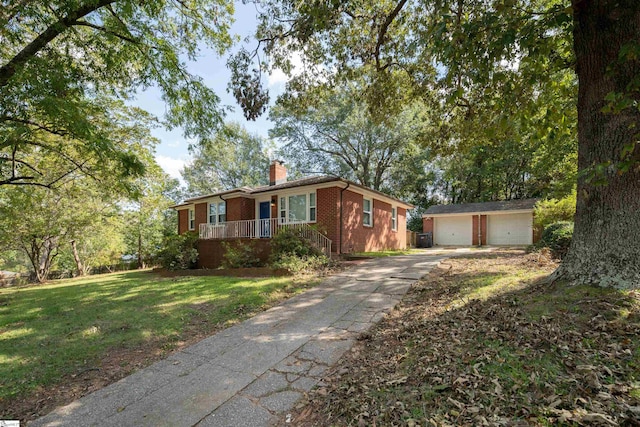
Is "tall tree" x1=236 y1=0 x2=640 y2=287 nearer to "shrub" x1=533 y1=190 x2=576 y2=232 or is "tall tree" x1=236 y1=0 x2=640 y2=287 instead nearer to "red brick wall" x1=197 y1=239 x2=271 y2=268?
"shrub" x1=533 y1=190 x2=576 y2=232

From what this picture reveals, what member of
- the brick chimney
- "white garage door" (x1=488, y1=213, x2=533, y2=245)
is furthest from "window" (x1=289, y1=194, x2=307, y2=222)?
"white garage door" (x1=488, y1=213, x2=533, y2=245)

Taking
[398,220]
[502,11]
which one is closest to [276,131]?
[398,220]

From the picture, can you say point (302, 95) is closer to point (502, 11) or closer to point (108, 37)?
point (108, 37)

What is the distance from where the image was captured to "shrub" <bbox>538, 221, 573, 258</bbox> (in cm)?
807

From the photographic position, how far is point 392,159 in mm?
27766

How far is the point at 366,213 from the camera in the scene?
14.8m

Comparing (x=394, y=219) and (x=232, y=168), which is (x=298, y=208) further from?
(x=232, y=168)

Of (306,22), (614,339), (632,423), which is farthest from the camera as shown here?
(306,22)

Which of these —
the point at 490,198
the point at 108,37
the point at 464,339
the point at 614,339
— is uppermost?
the point at 108,37

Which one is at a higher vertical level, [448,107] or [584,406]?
[448,107]

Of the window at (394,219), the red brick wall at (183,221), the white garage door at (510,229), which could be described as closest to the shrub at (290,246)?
the window at (394,219)

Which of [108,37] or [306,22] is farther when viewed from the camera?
[108,37]

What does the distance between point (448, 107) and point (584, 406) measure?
25.5 feet

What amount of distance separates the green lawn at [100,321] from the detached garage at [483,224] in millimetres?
18989
